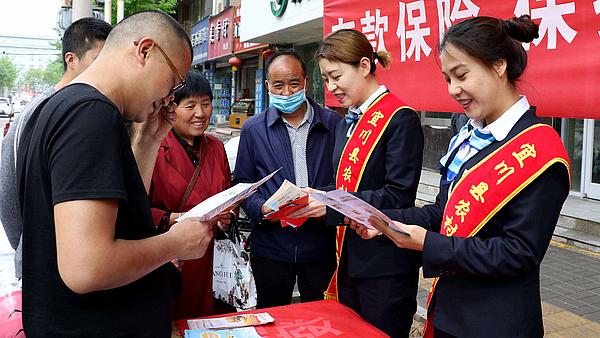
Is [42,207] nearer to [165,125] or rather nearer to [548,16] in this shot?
[165,125]

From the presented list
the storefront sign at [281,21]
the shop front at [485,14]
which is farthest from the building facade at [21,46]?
the shop front at [485,14]

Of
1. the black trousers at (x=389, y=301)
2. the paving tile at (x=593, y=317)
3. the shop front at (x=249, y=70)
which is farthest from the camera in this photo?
the shop front at (x=249, y=70)

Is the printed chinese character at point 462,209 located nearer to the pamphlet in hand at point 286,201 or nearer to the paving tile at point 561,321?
the pamphlet in hand at point 286,201

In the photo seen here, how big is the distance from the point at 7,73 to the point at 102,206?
263 ft

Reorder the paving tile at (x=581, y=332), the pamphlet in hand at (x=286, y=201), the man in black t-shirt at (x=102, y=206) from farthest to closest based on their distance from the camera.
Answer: the paving tile at (x=581, y=332)
the pamphlet in hand at (x=286, y=201)
the man in black t-shirt at (x=102, y=206)

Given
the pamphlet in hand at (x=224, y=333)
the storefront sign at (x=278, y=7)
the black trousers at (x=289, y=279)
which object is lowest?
the black trousers at (x=289, y=279)

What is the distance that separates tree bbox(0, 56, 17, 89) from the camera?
222 ft

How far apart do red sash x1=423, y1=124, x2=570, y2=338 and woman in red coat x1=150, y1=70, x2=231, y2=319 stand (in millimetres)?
1096

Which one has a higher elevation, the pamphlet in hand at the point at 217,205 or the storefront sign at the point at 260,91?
the storefront sign at the point at 260,91

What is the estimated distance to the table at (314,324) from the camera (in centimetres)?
158

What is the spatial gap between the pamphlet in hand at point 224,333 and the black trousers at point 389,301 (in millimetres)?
549

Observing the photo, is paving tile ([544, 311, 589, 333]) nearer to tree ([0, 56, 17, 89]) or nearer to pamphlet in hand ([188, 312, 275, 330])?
pamphlet in hand ([188, 312, 275, 330])

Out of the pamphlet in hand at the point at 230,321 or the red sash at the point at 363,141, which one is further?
the red sash at the point at 363,141

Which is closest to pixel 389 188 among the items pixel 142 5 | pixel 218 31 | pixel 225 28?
pixel 225 28
